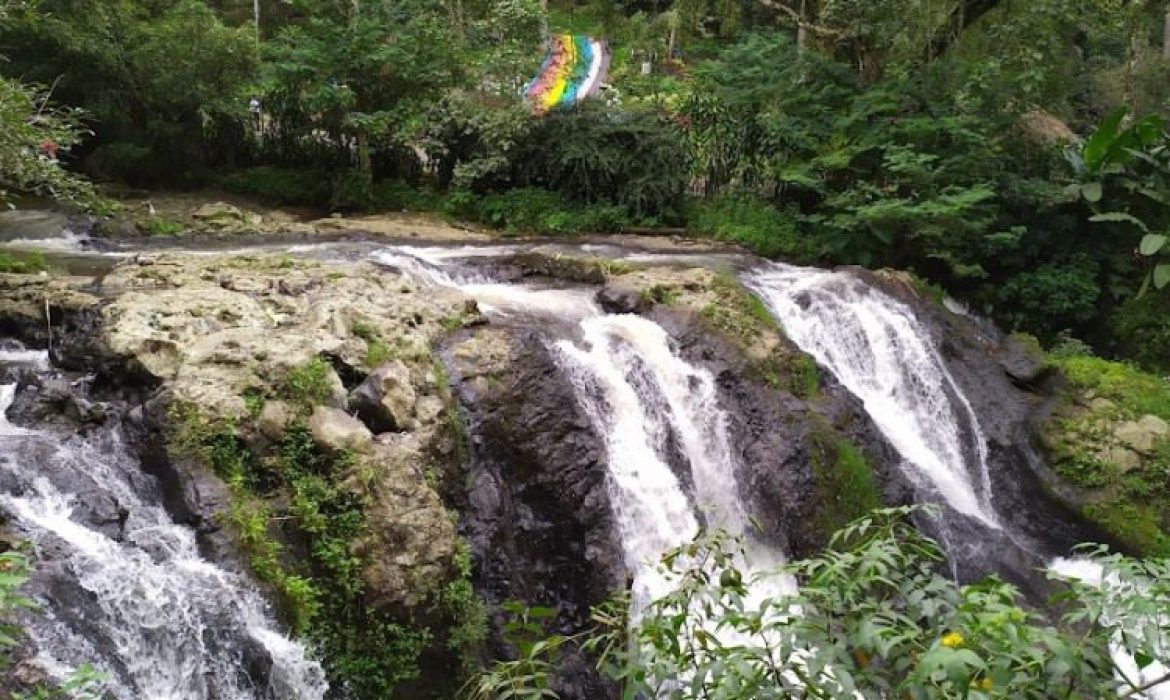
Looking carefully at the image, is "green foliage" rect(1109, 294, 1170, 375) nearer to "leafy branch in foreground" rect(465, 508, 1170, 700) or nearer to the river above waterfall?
the river above waterfall

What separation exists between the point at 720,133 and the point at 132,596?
13781mm

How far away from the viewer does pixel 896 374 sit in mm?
11188

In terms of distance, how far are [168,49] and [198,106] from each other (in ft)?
3.61

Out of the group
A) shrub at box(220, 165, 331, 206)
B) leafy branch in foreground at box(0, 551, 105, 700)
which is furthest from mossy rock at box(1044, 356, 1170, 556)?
shrub at box(220, 165, 331, 206)

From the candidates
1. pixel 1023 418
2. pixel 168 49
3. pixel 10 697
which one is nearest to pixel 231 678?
pixel 10 697

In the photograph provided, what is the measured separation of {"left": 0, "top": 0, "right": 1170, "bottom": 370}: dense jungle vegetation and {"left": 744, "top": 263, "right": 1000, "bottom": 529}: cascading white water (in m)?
2.68

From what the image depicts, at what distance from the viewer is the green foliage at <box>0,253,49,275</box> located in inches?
372

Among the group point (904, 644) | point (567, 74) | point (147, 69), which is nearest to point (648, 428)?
point (904, 644)

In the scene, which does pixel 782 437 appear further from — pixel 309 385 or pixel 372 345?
pixel 309 385

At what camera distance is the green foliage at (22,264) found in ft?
31.0

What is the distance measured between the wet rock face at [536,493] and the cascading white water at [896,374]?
380 cm

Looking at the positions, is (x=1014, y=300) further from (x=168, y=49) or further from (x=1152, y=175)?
(x=168, y=49)

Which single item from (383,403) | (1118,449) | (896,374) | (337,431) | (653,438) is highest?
(383,403)

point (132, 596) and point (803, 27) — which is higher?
point (803, 27)
